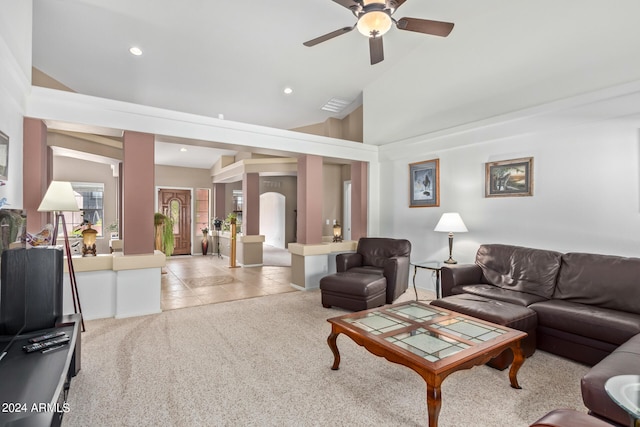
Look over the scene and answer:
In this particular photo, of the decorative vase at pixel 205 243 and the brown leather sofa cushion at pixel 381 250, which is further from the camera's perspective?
the decorative vase at pixel 205 243

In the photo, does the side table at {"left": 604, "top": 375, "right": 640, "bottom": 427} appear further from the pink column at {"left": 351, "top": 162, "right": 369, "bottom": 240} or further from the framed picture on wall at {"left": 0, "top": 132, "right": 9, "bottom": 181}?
the pink column at {"left": 351, "top": 162, "right": 369, "bottom": 240}

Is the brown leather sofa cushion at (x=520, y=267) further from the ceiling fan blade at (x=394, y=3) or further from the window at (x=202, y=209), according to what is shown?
the window at (x=202, y=209)

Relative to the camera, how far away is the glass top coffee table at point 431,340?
190 cm

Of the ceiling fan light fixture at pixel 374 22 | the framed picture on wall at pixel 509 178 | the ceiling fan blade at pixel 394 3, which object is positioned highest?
the ceiling fan blade at pixel 394 3

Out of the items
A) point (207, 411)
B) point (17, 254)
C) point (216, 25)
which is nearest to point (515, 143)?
point (216, 25)

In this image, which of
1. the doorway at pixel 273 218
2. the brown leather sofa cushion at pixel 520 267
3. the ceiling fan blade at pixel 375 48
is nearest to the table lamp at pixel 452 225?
the brown leather sofa cushion at pixel 520 267

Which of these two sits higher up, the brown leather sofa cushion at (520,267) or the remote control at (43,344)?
the brown leather sofa cushion at (520,267)

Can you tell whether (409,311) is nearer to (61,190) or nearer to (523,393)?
(523,393)

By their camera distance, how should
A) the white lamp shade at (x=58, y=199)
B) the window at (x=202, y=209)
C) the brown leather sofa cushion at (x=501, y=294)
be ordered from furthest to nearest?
the window at (x=202, y=209) < the brown leather sofa cushion at (x=501, y=294) < the white lamp shade at (x=58, y=199)

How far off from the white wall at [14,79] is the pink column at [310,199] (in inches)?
140

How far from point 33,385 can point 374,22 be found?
3391 millimetres

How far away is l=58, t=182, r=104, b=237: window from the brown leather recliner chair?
663cm

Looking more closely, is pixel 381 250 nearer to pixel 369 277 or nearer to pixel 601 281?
pixel 369 277

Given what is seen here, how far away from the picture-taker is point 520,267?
3.66 m
